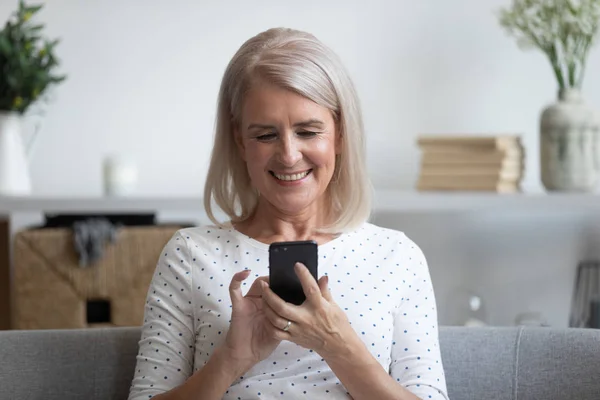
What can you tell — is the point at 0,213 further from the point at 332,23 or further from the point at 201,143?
the point at 332,23

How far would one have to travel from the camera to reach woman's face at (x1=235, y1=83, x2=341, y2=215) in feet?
4.94

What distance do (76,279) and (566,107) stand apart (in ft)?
5.20

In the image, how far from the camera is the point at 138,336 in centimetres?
160

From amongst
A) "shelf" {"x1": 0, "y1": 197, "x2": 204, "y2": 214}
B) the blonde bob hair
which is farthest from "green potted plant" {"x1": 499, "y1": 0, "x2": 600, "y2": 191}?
the blonde bob hair

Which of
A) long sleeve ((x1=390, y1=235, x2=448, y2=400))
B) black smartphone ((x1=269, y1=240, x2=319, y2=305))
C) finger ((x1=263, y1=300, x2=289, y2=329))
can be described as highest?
black smartphone ((x1=269, y1=240, x2=319, y2=305))

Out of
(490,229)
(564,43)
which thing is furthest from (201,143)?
(564,43)

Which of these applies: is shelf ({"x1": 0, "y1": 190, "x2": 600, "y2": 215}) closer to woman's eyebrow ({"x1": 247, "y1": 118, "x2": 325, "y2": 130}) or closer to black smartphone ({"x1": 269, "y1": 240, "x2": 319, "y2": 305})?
woman's eyebrow ({"x1": 247, "y1": 118, "x2": 325, "y2": 130})

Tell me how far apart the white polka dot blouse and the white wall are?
1.49m

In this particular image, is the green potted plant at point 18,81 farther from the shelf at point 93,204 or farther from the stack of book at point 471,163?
the stack of book at point 471,163

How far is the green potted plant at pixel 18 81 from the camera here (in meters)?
2.82

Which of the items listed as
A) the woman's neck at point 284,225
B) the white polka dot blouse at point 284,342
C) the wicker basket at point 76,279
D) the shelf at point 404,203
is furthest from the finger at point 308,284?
the wicker basket at point 76,279

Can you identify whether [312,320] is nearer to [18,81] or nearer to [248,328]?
[248,328]

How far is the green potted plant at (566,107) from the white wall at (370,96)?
10.0 inches

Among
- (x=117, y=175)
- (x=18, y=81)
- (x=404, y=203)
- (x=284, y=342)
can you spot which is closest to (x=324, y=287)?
(x=284, y=342)
